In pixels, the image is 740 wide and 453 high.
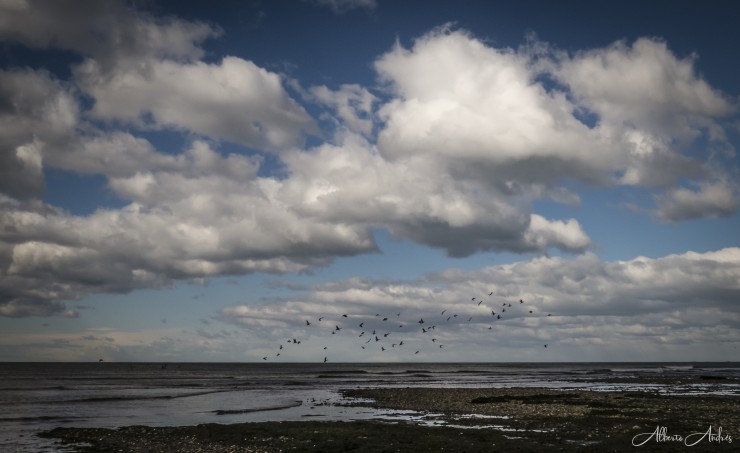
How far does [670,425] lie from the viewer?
3816 cm

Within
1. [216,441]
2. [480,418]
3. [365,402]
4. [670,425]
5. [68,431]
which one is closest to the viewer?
[216,441]

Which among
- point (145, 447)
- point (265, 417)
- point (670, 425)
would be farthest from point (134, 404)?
point (670, 425)

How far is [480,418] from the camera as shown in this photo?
44.5 metres

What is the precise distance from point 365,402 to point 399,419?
783 inches

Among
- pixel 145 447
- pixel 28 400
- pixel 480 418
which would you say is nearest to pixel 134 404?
pixel 28 400

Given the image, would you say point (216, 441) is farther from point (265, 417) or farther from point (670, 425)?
point (670, 425)

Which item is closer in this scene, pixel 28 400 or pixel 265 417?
pixel 265 417

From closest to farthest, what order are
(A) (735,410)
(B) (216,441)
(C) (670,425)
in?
(B) (216,441) → (C) (670,425) → (A) (735,410)

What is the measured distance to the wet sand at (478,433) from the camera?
102ft

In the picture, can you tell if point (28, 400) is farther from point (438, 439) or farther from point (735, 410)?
point (735, 410)

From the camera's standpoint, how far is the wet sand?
1227 inches

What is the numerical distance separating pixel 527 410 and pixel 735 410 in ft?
58.3

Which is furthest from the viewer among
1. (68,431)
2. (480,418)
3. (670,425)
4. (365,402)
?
(365,402)

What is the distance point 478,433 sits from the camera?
116ft
